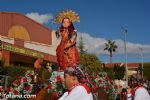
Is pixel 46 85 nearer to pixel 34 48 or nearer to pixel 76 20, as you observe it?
pixel 76 20

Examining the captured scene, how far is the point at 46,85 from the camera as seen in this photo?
1370 cm

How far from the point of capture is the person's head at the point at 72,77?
632 cm

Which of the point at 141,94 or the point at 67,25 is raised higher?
the point at 67,25

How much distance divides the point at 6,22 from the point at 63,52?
37.4 metres

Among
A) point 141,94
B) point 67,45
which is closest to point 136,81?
point 141,94

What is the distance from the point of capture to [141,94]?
358 inches

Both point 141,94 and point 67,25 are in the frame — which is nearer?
point 141,94

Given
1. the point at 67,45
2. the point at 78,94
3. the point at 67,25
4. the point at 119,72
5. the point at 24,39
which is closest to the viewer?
the point at 78,94

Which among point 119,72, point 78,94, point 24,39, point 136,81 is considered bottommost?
point 78,94

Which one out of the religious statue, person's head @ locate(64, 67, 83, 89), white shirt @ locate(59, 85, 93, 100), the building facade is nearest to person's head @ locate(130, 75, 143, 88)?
person's head @ locate(64, 67, 83, 89)

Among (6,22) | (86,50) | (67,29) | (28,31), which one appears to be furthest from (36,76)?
(86,50)

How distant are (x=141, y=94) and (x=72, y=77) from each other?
316 centimetres

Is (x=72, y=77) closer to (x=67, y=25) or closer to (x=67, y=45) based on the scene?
(x=67, y=45)

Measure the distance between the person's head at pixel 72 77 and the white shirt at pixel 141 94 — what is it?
9.55 ft
